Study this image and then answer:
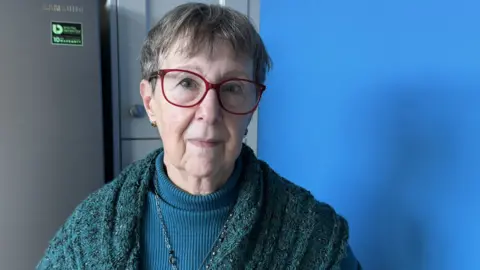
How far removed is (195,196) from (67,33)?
2.99 feet

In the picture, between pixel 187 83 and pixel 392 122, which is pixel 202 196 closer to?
pixel 187 83

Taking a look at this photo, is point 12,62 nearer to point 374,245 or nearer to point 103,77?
point 103,77

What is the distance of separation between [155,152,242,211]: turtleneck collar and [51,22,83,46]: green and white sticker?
0.77 metres

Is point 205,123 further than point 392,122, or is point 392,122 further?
point 392,122

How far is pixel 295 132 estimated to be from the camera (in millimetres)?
1313

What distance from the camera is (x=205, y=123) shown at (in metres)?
0.73

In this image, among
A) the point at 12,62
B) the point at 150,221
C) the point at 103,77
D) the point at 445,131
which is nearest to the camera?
the point at 445,131

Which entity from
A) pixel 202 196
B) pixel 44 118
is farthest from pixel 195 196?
pixel 44 118

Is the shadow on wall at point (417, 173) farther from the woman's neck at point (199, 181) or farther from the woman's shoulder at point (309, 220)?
the woman's neck at point (199, 181)

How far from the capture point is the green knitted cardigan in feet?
2.52

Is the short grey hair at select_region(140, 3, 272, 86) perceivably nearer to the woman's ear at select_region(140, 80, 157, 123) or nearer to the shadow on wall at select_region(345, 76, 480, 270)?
the woman's ear at select_region(140, 80, 157, 123)

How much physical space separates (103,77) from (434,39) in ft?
4.13

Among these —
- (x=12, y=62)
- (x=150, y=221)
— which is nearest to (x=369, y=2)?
(x=150, y=221)

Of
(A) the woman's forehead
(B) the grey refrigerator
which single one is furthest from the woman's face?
(B) the grey refrigerator
